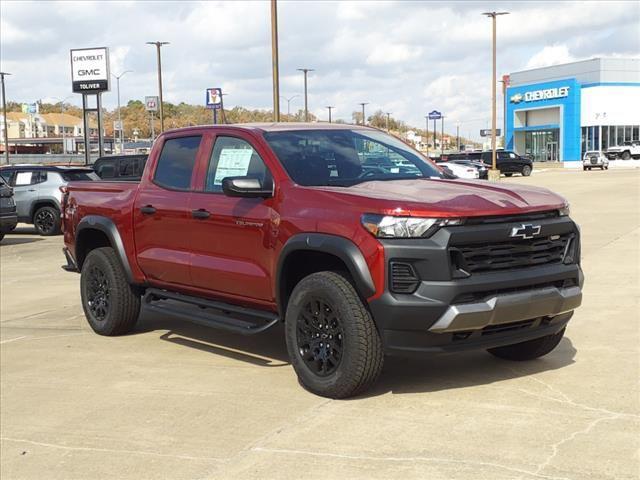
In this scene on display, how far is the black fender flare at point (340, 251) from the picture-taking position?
4.92 meters

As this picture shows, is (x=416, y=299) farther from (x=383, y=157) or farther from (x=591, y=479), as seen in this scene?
(x=383, y=157)

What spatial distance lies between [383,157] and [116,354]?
2.88 meters

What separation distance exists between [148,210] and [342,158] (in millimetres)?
1862

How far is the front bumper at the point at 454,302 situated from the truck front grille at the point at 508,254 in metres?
0.04

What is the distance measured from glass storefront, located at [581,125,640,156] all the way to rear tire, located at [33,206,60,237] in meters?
60.2

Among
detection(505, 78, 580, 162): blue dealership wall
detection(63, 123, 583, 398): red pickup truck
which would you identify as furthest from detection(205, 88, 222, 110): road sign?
detection(505, 78, 580, 162): blue dealership wall

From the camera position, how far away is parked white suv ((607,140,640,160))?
6600 centimetres

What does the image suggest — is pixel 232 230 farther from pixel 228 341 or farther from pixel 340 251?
pixel 228 341

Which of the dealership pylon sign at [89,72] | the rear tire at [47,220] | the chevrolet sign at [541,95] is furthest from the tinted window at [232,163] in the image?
the chevrolet sign at [541,95]

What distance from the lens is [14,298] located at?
33.9 feet

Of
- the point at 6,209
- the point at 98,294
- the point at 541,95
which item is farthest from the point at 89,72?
the point at 541,95

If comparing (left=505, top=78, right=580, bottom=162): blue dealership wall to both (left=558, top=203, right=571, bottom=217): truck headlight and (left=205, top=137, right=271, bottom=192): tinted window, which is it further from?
(left=558, top=203, right=571, bottom=217): truck headlight

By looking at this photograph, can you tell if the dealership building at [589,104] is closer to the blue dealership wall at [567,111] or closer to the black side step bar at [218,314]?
the blue dealership wall at [567,111]

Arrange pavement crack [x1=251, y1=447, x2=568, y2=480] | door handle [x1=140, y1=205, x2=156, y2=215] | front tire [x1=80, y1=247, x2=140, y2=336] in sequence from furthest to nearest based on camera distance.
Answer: front tire [x1=80, y1=247, x2=140, y2=336], door handle [x1=140, y1=205, x2=156, y2=215], pavement crack [x1=251, y1=447, x2=568, y2=480]
